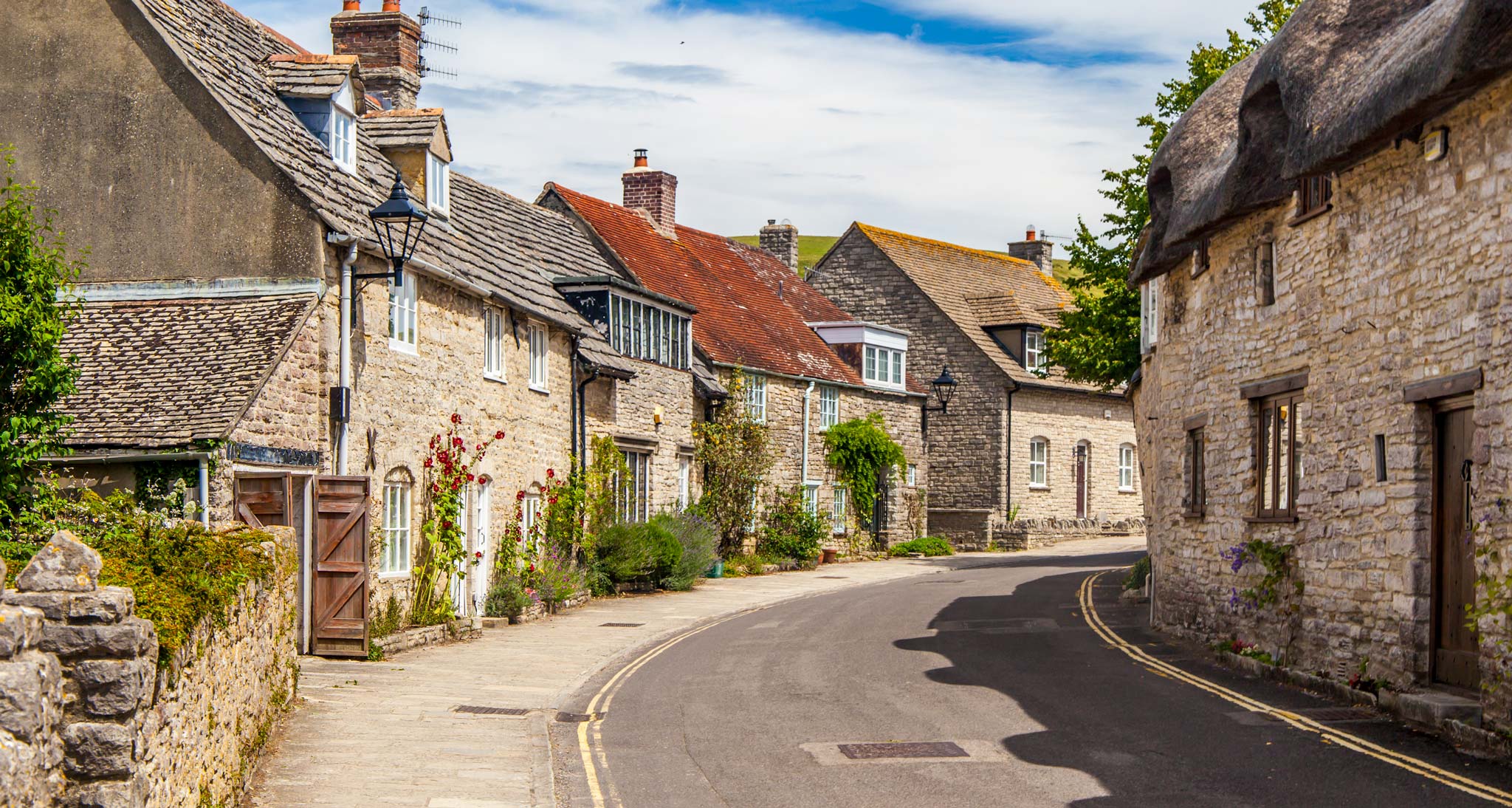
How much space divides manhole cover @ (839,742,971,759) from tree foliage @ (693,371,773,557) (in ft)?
63.4

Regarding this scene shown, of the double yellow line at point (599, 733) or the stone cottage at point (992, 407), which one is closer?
the double yellow line at point (599, 733)

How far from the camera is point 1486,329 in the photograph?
35.7ft

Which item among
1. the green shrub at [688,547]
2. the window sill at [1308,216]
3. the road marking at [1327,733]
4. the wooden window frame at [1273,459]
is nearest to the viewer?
the road marking at [1327,733]

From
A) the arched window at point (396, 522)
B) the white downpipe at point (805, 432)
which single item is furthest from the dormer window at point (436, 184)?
the white downpipe at point (805, 432)

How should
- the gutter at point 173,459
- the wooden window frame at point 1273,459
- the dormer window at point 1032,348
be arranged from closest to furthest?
1. the gutter at point 173,459
2. the wooden window frame at point 1273,459
3. the dormer window at point 1032,348

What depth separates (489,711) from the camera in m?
12.6

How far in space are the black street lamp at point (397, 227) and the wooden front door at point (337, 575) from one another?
2.49m

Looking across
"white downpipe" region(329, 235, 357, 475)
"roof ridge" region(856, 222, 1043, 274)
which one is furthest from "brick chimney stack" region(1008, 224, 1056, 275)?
"white downpipe" region(329, 235, 357, 475)

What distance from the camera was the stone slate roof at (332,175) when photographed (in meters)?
16.0

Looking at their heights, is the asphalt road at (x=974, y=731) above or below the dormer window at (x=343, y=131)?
below

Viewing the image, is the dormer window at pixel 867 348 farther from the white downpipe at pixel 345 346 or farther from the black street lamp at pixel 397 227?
the white downpipe at pixel 345 346

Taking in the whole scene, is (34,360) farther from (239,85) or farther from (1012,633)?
(1012,633)

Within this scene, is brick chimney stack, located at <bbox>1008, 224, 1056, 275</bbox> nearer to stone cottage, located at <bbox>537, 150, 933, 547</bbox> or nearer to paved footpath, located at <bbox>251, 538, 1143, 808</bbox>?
stone cottage, located at <bbox>537, 150, 933, 547</bbox>

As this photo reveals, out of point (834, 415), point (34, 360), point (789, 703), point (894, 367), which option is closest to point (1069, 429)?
point (894, 367)
